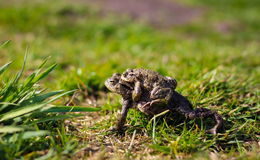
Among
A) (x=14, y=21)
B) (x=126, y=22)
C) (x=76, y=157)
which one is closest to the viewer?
(x=76, y=157)

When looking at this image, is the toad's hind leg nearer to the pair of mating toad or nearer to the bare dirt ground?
the pair of mating toad

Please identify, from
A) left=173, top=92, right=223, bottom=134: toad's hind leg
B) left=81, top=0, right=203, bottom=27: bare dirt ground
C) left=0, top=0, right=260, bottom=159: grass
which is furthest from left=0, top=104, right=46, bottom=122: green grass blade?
left=81, top=0, right=203, bottom=27: bare dirt ground

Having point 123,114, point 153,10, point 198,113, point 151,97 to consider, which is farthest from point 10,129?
point 153,10

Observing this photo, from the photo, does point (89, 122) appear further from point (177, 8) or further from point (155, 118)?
point (177, 8)

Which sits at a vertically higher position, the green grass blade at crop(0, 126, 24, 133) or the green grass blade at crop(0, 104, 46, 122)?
the green grass blade at crop(0, 104, 46, 122)

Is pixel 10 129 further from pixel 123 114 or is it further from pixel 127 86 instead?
pixel 127 86

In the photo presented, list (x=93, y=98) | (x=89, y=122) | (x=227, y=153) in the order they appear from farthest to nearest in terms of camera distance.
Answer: (x=93, y=98), (x=89, y=122), (x=227, y=153)

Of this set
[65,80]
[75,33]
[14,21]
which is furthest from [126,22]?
[65,80]
